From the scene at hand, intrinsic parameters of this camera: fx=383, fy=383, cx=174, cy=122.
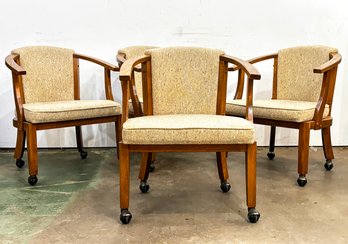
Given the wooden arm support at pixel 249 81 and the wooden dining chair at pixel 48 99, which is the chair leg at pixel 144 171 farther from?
the wooden arm support at pixel 249 81

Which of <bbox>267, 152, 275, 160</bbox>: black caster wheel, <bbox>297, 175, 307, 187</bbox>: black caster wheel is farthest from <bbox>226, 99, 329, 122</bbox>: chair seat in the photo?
<bbox>267, 152, 275, 160</bbox>: black caster wheel

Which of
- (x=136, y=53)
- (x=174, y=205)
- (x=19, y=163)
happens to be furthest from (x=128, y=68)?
(x=19, y=163)

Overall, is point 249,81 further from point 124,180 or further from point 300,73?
point 300,73

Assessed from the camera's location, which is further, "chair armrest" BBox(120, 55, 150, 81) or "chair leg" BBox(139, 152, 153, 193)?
"chair leg" BBox(139, 152, 153, 193)

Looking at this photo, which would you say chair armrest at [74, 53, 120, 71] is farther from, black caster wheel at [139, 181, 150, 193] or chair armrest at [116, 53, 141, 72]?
black caster wheel at [139, 181, 150, 193]

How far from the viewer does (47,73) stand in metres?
2.84

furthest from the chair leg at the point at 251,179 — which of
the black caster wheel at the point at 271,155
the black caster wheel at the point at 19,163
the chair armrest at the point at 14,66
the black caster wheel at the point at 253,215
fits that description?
the black caster wheel at the point at 19,163

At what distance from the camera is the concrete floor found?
173 cm

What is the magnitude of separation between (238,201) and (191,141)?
1.89 feet

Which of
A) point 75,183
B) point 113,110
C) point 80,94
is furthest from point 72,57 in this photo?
point 75,183


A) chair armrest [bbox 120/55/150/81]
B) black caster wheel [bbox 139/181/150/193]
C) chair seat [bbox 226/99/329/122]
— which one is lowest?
black caster wheel [bbox 139/181/150/193]

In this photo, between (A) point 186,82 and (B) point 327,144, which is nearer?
(A) point 186,82

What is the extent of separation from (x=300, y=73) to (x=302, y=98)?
0.19 metres

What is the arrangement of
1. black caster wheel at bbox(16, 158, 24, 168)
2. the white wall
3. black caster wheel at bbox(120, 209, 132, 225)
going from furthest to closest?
the white wall → black caster wheel at bbox(16, 158, 24, 168) → black caster wheel at bbox(120, 209, 132, 225)
